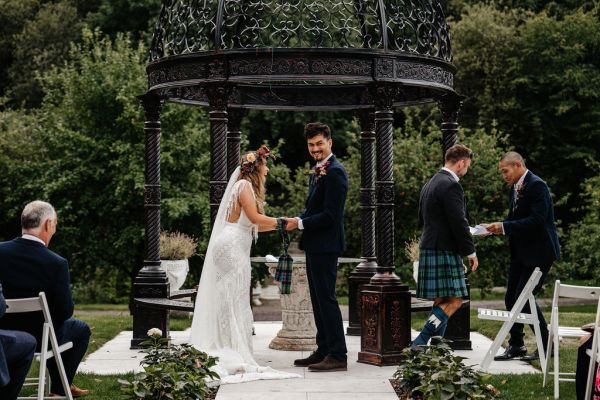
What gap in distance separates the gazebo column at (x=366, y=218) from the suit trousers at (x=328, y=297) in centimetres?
321

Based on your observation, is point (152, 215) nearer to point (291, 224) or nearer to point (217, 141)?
point (217, 141)

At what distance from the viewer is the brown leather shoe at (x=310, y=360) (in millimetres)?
8758

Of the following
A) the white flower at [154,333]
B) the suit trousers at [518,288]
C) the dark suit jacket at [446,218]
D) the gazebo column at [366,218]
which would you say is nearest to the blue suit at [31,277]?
the white flower at [154,333]

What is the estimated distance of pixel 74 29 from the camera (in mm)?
32281

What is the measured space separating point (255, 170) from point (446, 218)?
1.89 m

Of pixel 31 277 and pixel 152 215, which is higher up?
pixel 152 215

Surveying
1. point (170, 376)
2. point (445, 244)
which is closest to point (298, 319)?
point (445, 244)

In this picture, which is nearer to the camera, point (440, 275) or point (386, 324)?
point (440, 275)

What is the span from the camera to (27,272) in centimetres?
657

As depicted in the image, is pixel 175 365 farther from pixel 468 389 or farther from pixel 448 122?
pixel 448 122

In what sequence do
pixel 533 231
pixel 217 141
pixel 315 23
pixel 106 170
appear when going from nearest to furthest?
1. pixel 533 231
2. pixel 217 141
3. pixel 315 23
4. pixel 106 170

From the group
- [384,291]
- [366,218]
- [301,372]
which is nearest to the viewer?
[301,372]

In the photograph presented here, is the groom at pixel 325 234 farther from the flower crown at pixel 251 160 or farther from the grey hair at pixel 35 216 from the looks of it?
the grey hair at pixel 35 216

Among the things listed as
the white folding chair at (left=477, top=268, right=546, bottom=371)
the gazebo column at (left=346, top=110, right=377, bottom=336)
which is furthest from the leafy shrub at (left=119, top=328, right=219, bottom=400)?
the gazebo column at (left=346, top=110, right=377, bottom=336)
